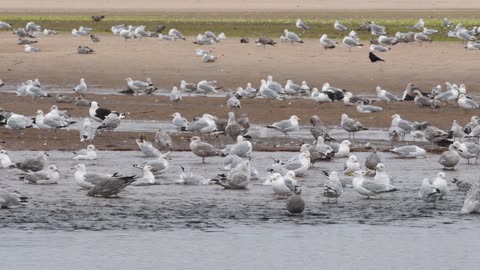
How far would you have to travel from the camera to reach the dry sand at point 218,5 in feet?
215

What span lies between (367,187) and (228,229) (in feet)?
9.69

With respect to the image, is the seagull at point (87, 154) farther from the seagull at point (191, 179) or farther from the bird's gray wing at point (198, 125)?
the bird's gray wing at point (198, 125)

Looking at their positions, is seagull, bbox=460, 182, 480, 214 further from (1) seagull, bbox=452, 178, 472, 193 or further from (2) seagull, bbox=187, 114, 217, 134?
(2) seagull, bbox=187, 114, 217, 134

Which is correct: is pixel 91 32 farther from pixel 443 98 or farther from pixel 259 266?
pixel 259 266

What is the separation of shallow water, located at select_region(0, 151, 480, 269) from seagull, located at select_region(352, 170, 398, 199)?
0.16 meters

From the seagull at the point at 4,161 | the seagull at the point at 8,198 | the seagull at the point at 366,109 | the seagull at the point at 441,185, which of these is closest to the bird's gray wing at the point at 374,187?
the seagull at the point at 441,185

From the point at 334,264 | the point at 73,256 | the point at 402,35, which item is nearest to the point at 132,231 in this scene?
the point at 73,256

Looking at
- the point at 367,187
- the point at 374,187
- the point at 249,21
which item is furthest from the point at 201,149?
the point at 249,21

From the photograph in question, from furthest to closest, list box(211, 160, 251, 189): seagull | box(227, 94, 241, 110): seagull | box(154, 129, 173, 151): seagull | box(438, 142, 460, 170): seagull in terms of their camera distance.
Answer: box(227, 94, 241, 110): seagull, box(154, 129, 173, 151): seagull, box(438, 142, 460, 170): seagull, box(211, 160, 251, 189): seagull

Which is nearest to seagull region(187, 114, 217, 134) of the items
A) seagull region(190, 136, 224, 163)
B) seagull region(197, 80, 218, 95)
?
seagull region(190, 136, 224, 163)

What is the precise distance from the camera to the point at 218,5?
68625 millimetres

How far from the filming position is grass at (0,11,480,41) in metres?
45.8

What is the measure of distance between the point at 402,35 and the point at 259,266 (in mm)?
28136

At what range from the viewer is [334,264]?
43.8 ft
